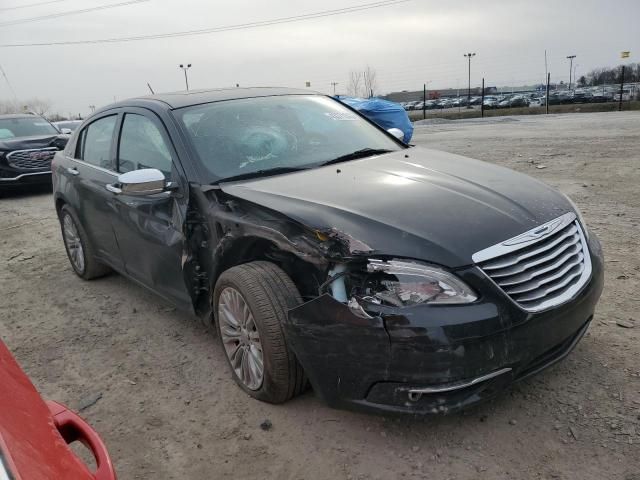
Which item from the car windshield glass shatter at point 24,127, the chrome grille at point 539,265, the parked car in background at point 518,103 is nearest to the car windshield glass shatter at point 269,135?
the chrome grille at point 539,265

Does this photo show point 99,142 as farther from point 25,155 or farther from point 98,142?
point 25,155

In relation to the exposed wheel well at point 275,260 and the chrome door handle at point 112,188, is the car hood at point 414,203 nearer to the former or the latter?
the exposed wheel well at point 275,260

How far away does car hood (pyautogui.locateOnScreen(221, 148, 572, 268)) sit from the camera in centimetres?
232

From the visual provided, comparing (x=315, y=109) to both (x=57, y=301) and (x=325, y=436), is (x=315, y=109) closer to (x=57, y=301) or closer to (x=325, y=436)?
(x=325, y=436)

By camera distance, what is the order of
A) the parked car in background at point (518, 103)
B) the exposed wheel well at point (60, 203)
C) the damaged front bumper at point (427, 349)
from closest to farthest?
the damaged front bumper at point (427, 349) → the exposed wheel well at point (60, 203) → the parked car in background at point (518, 103)

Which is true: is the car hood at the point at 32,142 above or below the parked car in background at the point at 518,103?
below

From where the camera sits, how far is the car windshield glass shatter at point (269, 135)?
3.29m

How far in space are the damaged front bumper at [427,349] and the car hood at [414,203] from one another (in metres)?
0.21

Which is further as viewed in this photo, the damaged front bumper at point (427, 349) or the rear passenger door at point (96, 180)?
the rear passenger door at point (96, 180)

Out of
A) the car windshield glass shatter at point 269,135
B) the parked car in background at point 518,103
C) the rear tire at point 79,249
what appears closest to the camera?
the car windshield glass shatter at point 269,135

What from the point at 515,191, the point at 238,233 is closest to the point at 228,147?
the point at 238,233

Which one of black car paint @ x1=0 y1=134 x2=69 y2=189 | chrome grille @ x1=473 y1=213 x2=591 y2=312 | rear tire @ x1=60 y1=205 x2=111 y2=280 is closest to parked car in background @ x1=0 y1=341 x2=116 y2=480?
chrome grille @ x1=473 y1=213 x2=591 y2=312

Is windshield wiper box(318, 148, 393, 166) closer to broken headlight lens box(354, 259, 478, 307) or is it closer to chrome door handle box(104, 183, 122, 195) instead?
broken headlight lens box(354, 259, 478, 307)

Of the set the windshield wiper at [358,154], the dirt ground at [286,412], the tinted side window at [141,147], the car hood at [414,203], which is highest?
the tinted side window at [141,147]
